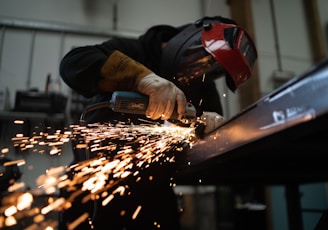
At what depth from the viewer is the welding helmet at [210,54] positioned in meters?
1.11

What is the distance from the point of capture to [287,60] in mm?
3449

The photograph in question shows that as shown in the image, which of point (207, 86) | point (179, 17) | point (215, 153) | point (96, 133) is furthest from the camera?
point (179, 17)

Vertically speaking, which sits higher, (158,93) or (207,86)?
(207,86)

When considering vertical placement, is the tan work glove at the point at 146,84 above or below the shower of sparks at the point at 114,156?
above

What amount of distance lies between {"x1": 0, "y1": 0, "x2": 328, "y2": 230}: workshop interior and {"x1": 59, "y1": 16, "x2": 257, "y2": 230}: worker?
11 centimetres

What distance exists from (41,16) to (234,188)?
272 cm

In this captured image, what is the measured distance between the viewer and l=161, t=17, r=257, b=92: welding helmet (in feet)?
3.64

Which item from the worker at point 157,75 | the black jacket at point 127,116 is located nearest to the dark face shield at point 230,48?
the worker at point 157,75

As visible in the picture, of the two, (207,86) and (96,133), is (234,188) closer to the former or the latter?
(207,86)

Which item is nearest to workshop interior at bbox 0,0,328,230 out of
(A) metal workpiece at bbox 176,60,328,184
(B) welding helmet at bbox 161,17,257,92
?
(A) metal workpiece at bbox 176,60,328,184

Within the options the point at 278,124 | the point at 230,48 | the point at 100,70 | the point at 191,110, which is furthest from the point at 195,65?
the point at 278,124

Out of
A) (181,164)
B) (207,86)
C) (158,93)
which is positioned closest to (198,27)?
(207,86)

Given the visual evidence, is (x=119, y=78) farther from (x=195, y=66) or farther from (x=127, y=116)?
(x=195, y=66)

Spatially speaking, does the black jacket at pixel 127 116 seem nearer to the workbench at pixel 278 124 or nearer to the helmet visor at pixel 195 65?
the helmet visor at pixel 195 65
